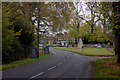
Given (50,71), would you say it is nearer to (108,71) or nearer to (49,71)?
(49,71)

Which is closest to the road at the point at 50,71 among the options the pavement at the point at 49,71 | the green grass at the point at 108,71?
the pavement at the point at 49,71

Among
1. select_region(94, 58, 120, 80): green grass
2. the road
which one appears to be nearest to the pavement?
the road

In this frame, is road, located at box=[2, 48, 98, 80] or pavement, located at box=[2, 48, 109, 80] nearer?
pavement, located at box=[2, 48, 109, 80]

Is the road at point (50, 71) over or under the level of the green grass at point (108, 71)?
under

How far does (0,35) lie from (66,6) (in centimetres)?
749

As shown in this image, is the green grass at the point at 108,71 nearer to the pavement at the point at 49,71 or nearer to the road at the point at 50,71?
the pavement at the point at 49,71

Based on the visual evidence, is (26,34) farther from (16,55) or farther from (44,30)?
(44,30)

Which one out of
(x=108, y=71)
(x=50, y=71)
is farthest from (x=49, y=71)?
(x=108, y=71)

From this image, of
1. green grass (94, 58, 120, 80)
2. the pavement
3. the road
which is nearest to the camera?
green grass (94, 58, 120, 80)

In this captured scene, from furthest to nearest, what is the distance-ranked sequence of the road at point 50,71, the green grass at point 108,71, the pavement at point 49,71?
the road at point 50,71 → the pavement at point 49,71 → the green grass at point 108,71

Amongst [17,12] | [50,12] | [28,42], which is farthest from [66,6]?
[28,42]

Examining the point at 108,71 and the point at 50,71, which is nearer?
the point at 108,71

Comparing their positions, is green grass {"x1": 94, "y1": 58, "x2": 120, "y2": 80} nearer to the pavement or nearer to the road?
the pavement

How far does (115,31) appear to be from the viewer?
14438mm
